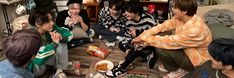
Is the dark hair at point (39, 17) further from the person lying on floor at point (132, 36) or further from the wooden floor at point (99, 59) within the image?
the person lying on floor at point (132, 36)

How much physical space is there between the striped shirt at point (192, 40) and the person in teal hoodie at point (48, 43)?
80cm

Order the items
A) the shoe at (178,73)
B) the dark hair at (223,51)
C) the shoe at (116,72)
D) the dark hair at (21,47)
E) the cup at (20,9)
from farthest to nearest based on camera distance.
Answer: the cup at (20,9) < the shoe at (116,72) < the shoe at (178,73) < the dark hair at (223,51) < the dark hair at (21,47)

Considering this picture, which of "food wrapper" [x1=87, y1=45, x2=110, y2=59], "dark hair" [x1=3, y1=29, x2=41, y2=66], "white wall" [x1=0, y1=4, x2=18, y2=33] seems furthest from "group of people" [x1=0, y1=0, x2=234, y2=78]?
"white wall" [x1=0, y1=4, x2=18, y2=33]

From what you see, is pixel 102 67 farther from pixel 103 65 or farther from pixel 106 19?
pixel 106 19

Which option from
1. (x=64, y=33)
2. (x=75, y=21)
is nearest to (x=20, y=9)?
(x=75, y=21)

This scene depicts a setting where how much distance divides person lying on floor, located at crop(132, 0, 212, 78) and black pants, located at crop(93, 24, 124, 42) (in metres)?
0.71

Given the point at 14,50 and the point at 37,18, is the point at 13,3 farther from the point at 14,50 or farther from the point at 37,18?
the point at 14,50

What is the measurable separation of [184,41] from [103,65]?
84cm

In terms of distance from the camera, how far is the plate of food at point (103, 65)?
8.57 ft

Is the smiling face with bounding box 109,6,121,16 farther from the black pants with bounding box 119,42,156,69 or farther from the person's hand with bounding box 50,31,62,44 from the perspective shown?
the person's hand with bounding box 50,31,62,44

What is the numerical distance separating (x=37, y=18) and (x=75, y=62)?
0.66 meters

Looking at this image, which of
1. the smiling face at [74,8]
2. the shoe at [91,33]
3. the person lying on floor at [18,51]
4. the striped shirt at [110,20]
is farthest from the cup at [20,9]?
the person lying on floor at [18,51]

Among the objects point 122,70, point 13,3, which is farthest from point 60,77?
point 13,3

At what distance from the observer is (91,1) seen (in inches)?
141
